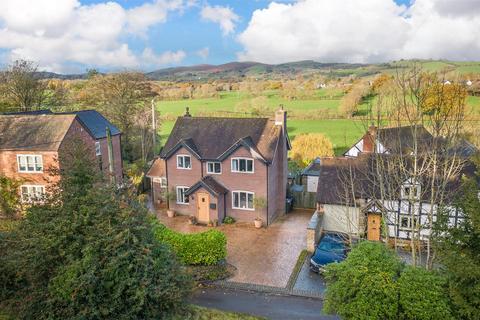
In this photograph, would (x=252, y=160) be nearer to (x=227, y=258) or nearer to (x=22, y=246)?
(x=227, y=258)

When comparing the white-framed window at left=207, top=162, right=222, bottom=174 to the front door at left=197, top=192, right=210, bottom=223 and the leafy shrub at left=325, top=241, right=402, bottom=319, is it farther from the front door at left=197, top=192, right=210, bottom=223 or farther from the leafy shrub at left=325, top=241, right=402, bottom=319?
the leafy shrub at left=325, top=241, right=402, bottom=319

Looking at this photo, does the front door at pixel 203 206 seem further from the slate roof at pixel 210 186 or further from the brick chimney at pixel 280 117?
the brick chimney at pixel 280 117

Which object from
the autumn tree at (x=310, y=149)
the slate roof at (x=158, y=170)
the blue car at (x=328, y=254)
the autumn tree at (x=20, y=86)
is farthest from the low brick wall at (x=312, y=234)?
the autumn tree at (x=20, y=86)

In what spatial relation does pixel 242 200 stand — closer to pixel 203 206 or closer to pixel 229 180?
pixel 229 180

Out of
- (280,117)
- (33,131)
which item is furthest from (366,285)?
(33,131)

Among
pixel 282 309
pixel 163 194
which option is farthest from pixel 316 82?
pixel 282 309

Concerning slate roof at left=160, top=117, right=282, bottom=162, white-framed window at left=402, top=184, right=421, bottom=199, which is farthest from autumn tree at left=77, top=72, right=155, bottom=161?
white-framed window at left=402, top=184, right=421, bottom=199
